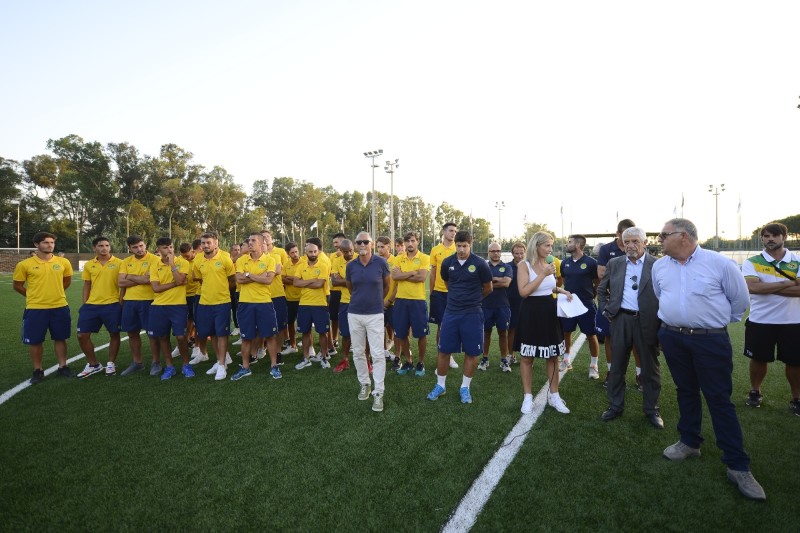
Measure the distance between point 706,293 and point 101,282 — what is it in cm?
773

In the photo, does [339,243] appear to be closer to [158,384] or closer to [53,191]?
[158,384]

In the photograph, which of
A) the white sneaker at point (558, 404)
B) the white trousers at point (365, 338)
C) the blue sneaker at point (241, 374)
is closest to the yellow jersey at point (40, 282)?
the blue sneaker at point (241, 374)

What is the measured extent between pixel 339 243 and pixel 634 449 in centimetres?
496

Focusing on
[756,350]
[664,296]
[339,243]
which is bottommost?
[756,350]

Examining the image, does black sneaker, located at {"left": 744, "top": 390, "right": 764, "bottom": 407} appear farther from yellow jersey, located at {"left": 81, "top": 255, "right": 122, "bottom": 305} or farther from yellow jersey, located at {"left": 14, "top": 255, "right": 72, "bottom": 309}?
yellow jersey, located at {"left": 14, "top": 255, "right": 72, "bottom": 309}

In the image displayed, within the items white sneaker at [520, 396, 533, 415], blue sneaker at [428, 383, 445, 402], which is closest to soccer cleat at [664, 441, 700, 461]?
white sneaker at [520, 396, 533, 415]

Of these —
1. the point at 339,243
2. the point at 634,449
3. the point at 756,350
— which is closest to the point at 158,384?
the point at 339,243

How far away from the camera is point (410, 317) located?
20.7 feet

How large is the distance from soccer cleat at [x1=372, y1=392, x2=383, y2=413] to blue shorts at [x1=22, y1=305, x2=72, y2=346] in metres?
4.62

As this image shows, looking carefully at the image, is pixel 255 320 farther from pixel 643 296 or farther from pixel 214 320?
pixel 643 296

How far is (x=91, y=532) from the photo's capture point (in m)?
2.68

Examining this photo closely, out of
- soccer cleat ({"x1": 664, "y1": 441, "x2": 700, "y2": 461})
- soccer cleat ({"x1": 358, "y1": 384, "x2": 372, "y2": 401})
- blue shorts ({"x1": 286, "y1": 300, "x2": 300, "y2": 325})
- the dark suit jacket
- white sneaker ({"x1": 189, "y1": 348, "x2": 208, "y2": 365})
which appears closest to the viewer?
soccer cleat ({"x1": 664, "y1": 441, "x2": 700, "y2": 461})

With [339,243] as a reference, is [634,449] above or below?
below

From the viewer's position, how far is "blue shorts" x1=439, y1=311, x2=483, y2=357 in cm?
491
